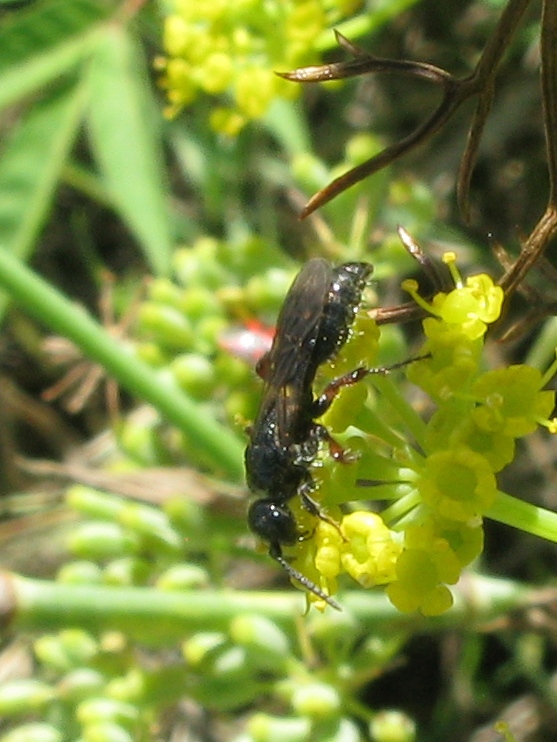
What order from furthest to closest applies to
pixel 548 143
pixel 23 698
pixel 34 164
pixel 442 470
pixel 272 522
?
1. pixel 34 164
2. pixel 23 698
3. pixel 272 522
4. pixel 548 143
5. pixel 442 470

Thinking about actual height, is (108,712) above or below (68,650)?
below

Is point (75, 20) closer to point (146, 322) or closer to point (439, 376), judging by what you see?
point (146, 322)

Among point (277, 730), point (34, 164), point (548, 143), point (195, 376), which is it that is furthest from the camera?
point (34, 164)

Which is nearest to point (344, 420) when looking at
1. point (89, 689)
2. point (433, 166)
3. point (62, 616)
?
point (62, 616)

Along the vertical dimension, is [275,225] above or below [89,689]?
above

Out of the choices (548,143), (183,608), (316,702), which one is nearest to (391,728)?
(316,702)

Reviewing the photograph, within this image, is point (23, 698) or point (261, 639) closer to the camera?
point (261, 639)

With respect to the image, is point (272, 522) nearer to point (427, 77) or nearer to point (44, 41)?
point (427, 77)

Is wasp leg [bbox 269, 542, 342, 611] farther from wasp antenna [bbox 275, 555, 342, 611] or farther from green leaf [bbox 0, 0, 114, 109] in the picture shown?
green leaf [bbox 0, 0, 114, 109]

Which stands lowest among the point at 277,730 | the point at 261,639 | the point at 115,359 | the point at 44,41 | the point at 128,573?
the point at 277,730
